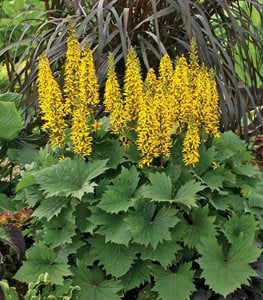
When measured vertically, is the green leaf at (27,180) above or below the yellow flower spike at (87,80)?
below

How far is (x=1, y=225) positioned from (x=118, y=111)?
687 mm

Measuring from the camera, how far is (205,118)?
2568 millimetres

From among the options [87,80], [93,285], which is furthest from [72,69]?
[93,285]

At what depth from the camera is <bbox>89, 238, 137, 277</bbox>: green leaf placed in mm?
2359

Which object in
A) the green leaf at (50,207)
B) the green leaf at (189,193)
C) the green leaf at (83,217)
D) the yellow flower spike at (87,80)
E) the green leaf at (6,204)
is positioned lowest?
the green leaf at (6,204)

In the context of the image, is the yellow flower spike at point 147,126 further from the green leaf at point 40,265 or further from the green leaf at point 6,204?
the green leaf at point 6,204

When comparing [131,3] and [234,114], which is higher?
[131,3]

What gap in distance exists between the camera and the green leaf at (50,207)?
245 cm

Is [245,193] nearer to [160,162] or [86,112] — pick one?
[160,162]

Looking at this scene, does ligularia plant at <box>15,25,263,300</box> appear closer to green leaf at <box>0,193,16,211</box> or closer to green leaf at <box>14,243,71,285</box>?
green leaf at <box>14,243,71,285</box>

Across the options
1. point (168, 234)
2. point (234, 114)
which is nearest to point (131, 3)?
point (234, 114)

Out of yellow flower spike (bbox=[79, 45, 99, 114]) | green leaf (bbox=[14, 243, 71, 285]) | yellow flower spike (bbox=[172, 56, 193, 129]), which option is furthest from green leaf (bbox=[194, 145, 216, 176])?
green leaf (bbox=[14, 243, 71, 285])

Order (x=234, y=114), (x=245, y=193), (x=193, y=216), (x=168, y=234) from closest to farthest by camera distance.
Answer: (x=168, y=234), (x=193, y=216), (x=245, y=193), (x=234, y=114)

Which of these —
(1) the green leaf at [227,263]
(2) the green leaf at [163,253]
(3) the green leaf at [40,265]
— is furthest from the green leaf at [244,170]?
(3) the green leaf at [40,265]
